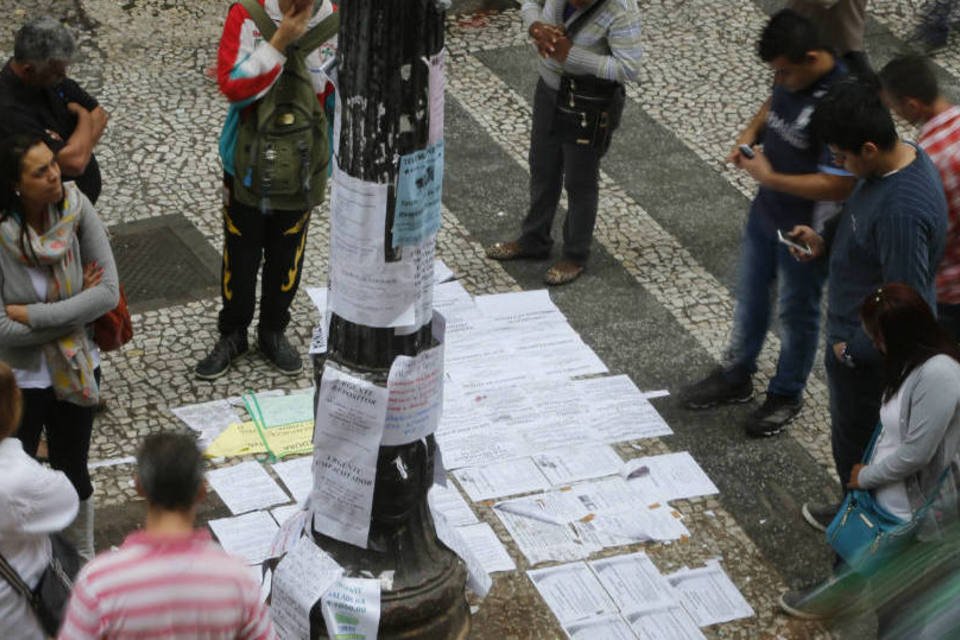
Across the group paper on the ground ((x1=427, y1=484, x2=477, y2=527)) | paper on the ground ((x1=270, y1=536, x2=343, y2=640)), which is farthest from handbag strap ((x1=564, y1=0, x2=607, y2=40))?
paper on the ground ((x1=270, y1=536, x2=343, y2=640))

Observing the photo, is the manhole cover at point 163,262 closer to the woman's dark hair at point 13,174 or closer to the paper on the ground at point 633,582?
the woman's dark hair at point 13,174

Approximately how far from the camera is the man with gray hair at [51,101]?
546 cm

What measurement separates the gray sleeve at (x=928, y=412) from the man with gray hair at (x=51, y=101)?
3.13 m

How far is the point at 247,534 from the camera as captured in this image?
17.6 feet

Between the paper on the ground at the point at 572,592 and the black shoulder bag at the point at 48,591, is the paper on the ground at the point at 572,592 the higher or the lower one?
the lower one

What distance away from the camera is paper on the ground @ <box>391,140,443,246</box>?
3.81 m

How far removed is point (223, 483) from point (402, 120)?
A: 2325mm

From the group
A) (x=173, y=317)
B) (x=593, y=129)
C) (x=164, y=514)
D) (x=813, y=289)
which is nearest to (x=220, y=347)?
(x=173, y=317)

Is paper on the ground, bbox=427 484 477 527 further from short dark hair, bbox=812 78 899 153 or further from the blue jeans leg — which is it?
short dark hair, bbox=812 78 899 153

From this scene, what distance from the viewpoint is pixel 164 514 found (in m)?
3.31

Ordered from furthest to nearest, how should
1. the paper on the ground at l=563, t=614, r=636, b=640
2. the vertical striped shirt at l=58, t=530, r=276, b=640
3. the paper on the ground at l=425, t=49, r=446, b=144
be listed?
the paper on the ground at l=563, t=614, r=636, b=640 → the paper on the ground at l=425, t=49, r=446, b=144 → the vertical striped shirt at l=58, t=530, r=276, b=640

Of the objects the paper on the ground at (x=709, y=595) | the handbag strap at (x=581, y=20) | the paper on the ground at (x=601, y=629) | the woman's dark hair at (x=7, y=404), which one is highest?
the handbag strap at (x=581, y=20)

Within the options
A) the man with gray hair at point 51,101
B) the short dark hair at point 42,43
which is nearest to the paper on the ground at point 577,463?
the man with gray hair at point 51,101

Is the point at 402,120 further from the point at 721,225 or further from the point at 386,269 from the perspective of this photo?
the point at 721,225
